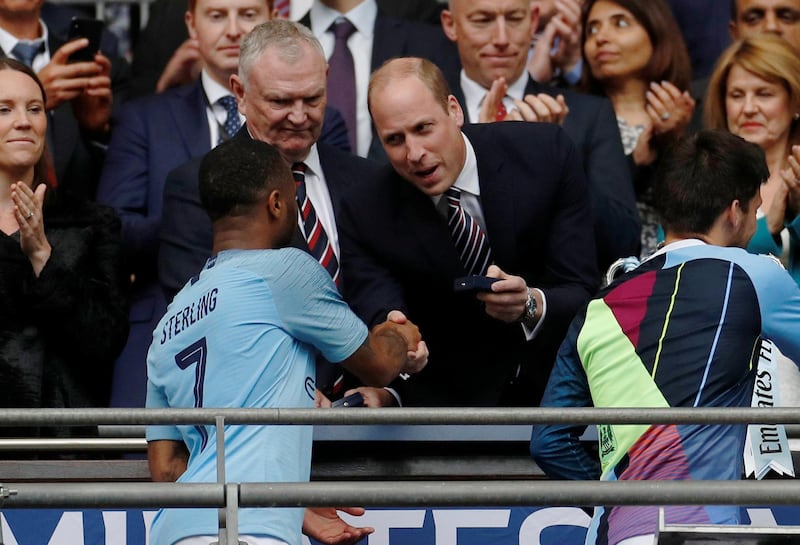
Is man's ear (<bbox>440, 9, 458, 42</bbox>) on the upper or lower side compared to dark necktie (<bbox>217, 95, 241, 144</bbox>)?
upper

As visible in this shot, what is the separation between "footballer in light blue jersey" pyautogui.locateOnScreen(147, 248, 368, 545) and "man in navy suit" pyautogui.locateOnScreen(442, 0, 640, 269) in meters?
2.36

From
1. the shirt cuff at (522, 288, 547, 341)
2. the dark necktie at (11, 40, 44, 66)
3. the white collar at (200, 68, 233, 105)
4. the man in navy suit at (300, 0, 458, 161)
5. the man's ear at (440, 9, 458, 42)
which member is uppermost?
the man's ear at (440, 9, 458, 42)

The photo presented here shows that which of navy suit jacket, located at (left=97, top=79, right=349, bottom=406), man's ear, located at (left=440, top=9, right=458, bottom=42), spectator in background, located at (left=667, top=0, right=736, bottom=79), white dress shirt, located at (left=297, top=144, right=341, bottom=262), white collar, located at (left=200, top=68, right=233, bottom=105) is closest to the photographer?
white dress shirt, located at (left=297, top=144, right=341, bottom=262)

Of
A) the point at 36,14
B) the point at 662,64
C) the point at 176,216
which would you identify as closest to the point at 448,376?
the point at 176,216

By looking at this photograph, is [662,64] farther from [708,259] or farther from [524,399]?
[708,259]

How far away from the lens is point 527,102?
7.39m

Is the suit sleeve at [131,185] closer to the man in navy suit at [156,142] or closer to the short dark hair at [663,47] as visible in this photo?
the man in navy suit at [156,142]

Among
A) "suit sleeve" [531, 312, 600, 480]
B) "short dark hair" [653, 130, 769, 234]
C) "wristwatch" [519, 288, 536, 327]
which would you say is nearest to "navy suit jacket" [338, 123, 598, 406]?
"wristwatch" [519, 288, 536, 327]

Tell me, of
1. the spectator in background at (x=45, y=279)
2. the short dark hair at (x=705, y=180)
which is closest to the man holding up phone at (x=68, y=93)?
the spectator in background at (x=45, y=279)

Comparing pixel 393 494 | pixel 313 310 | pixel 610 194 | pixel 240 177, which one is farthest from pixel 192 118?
pixel 393 494

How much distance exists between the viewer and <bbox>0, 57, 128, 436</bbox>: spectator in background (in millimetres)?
6484

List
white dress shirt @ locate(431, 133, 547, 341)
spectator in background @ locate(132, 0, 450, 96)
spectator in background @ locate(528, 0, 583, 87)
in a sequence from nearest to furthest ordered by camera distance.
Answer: white dress shirt @ locate(431, 133, 547, 341)
spectator in background @ locate(528, 0, 583, 87)
spectator in background @ locate(132, 0, 450, 96)

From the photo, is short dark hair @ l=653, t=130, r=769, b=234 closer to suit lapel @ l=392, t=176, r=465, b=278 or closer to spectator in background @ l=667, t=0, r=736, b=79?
suit lapel @ l=392, t=176, r=465, b=278

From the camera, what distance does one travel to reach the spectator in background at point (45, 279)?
255 inches
